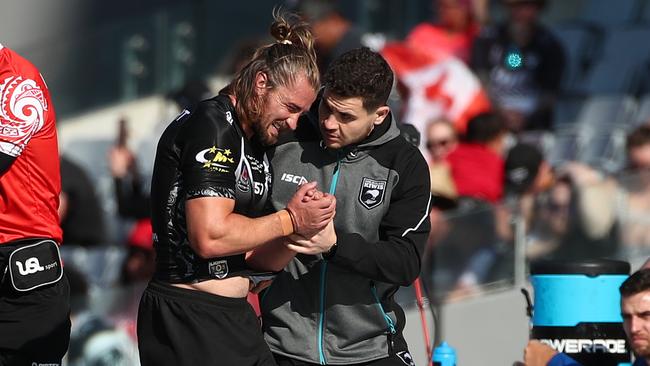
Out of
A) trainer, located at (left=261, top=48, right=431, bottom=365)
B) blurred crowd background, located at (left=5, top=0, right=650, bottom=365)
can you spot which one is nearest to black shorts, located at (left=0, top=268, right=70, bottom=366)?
trainer, located at (left=261, top=48, right=431, bottom=365)

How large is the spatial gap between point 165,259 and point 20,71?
3.28ft

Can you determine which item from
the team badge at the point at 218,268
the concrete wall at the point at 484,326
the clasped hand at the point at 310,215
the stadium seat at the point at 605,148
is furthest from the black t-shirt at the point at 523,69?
the team badge at the point at 218,268

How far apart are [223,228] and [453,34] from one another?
23.7ft

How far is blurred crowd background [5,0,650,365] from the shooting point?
870 centimetres

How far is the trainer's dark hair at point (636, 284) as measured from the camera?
5477 millimetres

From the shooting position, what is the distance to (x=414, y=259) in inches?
198

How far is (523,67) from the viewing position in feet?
35.2

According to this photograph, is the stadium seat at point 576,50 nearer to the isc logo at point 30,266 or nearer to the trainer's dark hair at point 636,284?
the trainer's dark hair at point 636,284

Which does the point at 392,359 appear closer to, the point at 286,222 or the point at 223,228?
the point at 286,222

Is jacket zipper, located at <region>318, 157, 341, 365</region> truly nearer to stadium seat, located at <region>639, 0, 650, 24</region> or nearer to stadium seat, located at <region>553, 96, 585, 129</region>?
stadium seat, located at <region>553, 96, 585, 129</region>

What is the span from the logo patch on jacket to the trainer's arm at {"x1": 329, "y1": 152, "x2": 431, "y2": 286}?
0.06 meters

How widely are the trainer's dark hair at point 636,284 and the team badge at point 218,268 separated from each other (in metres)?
1.74

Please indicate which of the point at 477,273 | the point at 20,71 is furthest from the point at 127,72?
the point at 20,71

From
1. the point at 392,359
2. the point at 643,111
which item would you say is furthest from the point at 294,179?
the point at 643,111
